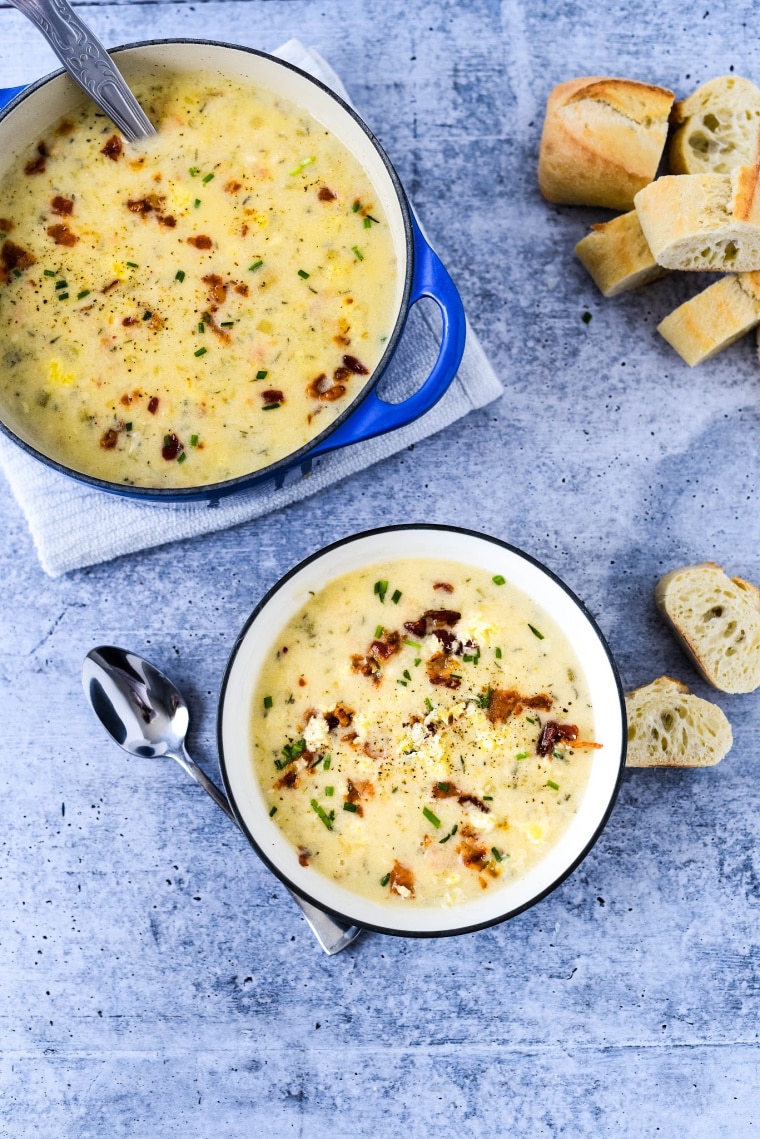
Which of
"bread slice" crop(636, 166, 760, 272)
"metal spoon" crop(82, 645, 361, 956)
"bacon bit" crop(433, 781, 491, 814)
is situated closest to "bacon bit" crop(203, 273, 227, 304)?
"metal spoon" crop(82, 645, 361, 956)

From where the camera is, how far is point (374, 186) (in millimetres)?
1999

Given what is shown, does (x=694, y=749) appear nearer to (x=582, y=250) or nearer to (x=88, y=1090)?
(x=582, y=250)

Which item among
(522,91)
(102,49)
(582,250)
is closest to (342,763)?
(582,250)

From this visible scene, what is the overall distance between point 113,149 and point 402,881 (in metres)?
1.62

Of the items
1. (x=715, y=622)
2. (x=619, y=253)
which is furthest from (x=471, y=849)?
(x=619, y=253)

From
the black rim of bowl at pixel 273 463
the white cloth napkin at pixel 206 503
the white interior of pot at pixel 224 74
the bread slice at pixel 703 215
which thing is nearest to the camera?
the black rim of bowl at pixel 273 463

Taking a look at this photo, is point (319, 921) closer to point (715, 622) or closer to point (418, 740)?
point (418, 740)

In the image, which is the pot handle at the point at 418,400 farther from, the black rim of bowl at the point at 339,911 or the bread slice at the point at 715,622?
the bread slice at the point at 715,622

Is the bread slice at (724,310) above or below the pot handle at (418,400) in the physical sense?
below

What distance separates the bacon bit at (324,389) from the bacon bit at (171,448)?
0.28 m

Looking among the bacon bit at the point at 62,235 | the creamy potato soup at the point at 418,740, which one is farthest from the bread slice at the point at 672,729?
the bacon bit at the point at 62,235

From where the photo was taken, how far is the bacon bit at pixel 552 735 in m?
1.99

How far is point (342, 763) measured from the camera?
200 cm

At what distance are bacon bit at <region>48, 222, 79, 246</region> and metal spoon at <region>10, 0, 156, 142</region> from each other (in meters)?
0.23
